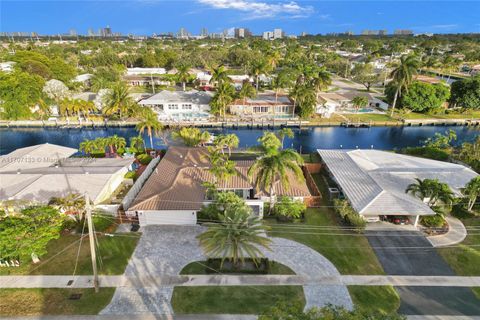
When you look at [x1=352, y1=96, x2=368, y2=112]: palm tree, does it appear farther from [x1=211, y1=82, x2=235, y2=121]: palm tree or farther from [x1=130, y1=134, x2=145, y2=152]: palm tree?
[x1=130, y1=134, x2=145, y2=152]: palm tree

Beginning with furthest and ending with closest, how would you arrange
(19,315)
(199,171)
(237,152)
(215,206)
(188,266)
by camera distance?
(237,152)
(199,171)
(215,206)
(188,266)
(19,315)

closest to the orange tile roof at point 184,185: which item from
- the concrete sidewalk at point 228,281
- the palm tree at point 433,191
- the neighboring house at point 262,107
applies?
the concrete sidewalk at point 228,281

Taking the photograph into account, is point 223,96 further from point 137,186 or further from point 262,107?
point 137,186

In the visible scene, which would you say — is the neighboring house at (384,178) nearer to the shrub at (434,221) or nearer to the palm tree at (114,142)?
the shrub at (434,221)

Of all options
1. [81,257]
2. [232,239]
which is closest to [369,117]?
[232,239]

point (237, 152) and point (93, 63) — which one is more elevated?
point (93, 63)

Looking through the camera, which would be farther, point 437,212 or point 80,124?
point 80,124

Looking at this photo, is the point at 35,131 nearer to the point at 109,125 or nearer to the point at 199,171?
the point at 109,125

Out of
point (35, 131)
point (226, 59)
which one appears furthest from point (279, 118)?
point (226, 59)

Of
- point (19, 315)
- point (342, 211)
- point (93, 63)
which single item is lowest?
point (19, 315)
